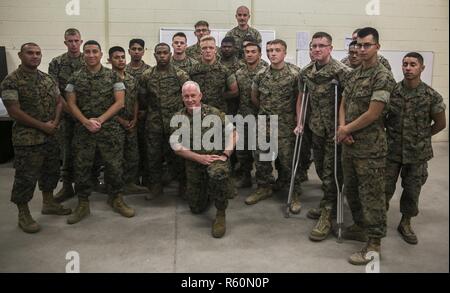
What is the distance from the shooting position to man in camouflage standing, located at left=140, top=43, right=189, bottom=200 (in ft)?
14.2

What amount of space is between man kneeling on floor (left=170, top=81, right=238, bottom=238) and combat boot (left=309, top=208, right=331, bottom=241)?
0.80 meters

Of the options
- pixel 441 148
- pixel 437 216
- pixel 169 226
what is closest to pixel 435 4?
pixel 441 148

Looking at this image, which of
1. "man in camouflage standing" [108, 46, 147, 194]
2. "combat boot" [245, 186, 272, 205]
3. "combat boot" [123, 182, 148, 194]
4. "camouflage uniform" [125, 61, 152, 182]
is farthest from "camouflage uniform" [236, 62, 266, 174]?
"combat boot" [123, 182, 148, 194]

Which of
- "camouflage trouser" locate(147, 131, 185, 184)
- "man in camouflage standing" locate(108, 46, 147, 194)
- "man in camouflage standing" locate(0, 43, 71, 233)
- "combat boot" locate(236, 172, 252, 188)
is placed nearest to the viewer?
"man in camouflage standing" locate(0, 43, 71, 233)

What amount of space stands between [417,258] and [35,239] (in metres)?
3.21

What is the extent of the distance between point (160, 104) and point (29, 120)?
1.30 m

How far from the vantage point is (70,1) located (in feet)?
21.6

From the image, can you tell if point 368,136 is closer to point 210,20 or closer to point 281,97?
point 281,97

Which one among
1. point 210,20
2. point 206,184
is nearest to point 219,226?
point 206,184

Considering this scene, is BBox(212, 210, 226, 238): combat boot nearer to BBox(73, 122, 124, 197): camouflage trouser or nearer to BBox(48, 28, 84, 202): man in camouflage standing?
BBox(73, 122, 124, 197): camouflage trouser

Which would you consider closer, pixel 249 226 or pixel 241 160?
pixel 249 226

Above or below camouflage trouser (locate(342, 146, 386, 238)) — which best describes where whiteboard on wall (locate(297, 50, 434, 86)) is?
above

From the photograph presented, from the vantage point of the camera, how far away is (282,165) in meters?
4.31

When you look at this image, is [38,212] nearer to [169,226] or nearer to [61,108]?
[61,108]
